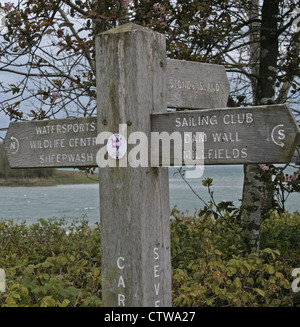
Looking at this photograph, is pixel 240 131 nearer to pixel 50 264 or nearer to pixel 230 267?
pixel 230 267

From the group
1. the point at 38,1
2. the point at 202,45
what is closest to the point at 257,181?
the point at 202,45

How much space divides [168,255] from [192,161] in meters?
0.64

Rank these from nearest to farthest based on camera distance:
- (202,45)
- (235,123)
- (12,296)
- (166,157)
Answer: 1. (235,123)
2. (166,157)
3. (12,296)
4. (202,45)

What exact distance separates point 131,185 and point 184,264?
2.55 metres

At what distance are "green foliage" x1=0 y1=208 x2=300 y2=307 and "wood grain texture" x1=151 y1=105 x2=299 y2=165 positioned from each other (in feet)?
5.23

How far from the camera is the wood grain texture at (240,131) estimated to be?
8.06 feet

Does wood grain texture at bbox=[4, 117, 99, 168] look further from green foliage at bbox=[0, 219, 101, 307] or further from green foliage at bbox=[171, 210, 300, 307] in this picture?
green foliage at bbox=[171, 210, 300, 307]

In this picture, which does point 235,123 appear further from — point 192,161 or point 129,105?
point 129,105

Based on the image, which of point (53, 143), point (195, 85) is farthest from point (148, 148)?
point (195, 85)

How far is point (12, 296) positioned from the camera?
3.65 meters

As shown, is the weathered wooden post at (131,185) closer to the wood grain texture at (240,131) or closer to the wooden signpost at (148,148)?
the wooden signpost at (148,148)

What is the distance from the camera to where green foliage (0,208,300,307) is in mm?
4023

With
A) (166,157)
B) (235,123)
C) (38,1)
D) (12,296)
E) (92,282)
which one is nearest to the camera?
(235,123)

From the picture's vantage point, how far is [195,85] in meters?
3.48
